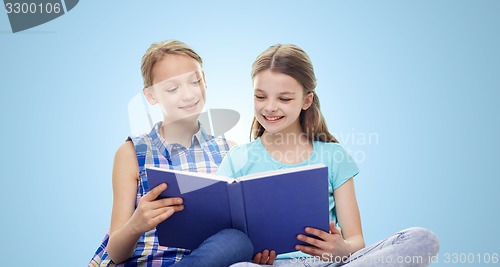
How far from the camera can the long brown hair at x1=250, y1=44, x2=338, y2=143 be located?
69.8 inches

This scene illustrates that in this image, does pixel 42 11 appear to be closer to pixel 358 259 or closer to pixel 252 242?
pixel 252 242

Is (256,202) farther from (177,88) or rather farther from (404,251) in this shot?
(177,88)

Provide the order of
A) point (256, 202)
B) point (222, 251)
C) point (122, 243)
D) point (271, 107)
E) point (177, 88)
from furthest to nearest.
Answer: point (177, 88), point (271, 107), point (122, 243), point (256, 202), point (222, 251)

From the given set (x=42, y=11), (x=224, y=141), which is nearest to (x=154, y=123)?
(x=224, y=141)

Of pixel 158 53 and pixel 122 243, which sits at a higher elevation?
pixel 158 53

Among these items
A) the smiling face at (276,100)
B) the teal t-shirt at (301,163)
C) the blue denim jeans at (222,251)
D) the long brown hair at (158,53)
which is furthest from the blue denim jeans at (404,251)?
the long brown hair at (158,53)

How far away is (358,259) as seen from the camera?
4.68 feet

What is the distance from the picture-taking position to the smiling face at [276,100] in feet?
5.73

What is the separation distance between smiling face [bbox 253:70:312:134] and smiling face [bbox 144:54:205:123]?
0.21 metres

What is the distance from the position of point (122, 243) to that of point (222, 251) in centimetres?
41

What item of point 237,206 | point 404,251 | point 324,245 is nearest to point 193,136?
point 237,206

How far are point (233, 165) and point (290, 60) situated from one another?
372 millimetres

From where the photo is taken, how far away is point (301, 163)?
5.91 ft

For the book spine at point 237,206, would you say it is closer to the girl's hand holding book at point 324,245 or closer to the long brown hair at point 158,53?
the girl's hand holding book at point 324,245
